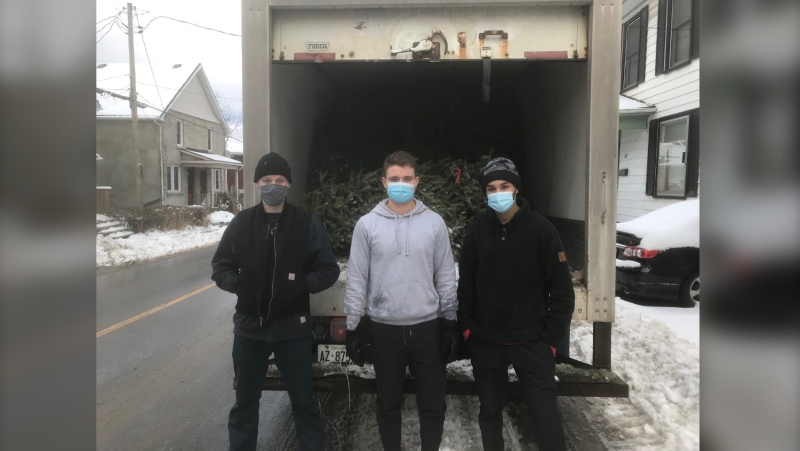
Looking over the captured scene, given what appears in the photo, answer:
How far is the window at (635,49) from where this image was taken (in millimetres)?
12734

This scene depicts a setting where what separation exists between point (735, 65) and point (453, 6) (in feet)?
9.19

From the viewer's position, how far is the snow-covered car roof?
7145 millimetres

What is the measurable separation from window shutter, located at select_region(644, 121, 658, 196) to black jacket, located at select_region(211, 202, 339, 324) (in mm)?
11121

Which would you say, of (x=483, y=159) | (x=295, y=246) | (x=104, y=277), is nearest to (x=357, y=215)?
(x=295, y=246)

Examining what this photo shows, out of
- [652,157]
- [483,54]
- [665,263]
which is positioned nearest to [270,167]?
[483,54]

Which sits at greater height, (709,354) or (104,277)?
(709,354)

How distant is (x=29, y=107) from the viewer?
0.57 metres

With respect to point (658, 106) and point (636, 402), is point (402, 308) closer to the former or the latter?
point (636, 402)

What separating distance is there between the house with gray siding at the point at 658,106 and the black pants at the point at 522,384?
28.6 feet

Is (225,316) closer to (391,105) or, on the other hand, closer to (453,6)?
(391,105)

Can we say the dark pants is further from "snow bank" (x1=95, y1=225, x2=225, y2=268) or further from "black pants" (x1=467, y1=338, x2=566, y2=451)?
"snow bank" (x1=95, y1=225, x2=225, y2=268)

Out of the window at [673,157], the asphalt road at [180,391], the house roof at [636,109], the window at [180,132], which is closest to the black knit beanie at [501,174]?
the asphalt road at [180,391]

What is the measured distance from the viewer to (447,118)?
246 inches

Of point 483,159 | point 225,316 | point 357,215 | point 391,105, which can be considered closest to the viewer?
point 357,215
